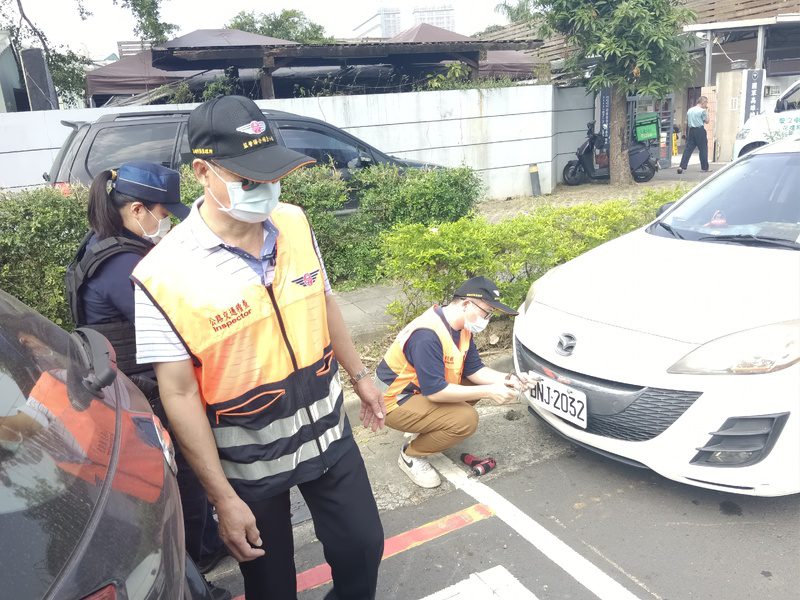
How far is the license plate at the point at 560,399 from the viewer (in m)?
2.87

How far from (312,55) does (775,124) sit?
8.16 meters

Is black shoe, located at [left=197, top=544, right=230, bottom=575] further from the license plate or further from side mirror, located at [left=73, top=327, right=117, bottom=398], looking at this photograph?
the license plate

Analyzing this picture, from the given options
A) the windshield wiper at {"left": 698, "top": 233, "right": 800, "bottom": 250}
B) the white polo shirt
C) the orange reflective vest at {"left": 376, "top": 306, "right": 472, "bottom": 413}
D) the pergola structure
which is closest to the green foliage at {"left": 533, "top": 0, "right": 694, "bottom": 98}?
the pergola structure

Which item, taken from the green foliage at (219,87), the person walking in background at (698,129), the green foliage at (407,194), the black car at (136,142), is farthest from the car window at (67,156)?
the person walking in background at (698,129)

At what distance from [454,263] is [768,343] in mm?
2190

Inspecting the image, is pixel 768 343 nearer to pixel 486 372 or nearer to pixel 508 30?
pixel 486 372

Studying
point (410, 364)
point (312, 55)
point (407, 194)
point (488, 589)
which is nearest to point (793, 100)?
point (312, 55)

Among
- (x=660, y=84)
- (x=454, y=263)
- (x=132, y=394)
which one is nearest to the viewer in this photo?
(x=132, y=394)

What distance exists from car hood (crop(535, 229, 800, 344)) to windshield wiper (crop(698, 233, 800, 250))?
0.06 m

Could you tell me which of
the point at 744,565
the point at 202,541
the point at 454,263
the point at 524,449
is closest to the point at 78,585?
the point at 202,541

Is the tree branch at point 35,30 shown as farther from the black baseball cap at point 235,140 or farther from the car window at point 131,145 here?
the black baseball cap at point 235,140

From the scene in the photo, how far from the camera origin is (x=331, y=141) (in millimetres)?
6676

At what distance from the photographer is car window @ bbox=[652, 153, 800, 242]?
11.1ft

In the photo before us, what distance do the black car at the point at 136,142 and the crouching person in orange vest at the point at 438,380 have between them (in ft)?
11.0
